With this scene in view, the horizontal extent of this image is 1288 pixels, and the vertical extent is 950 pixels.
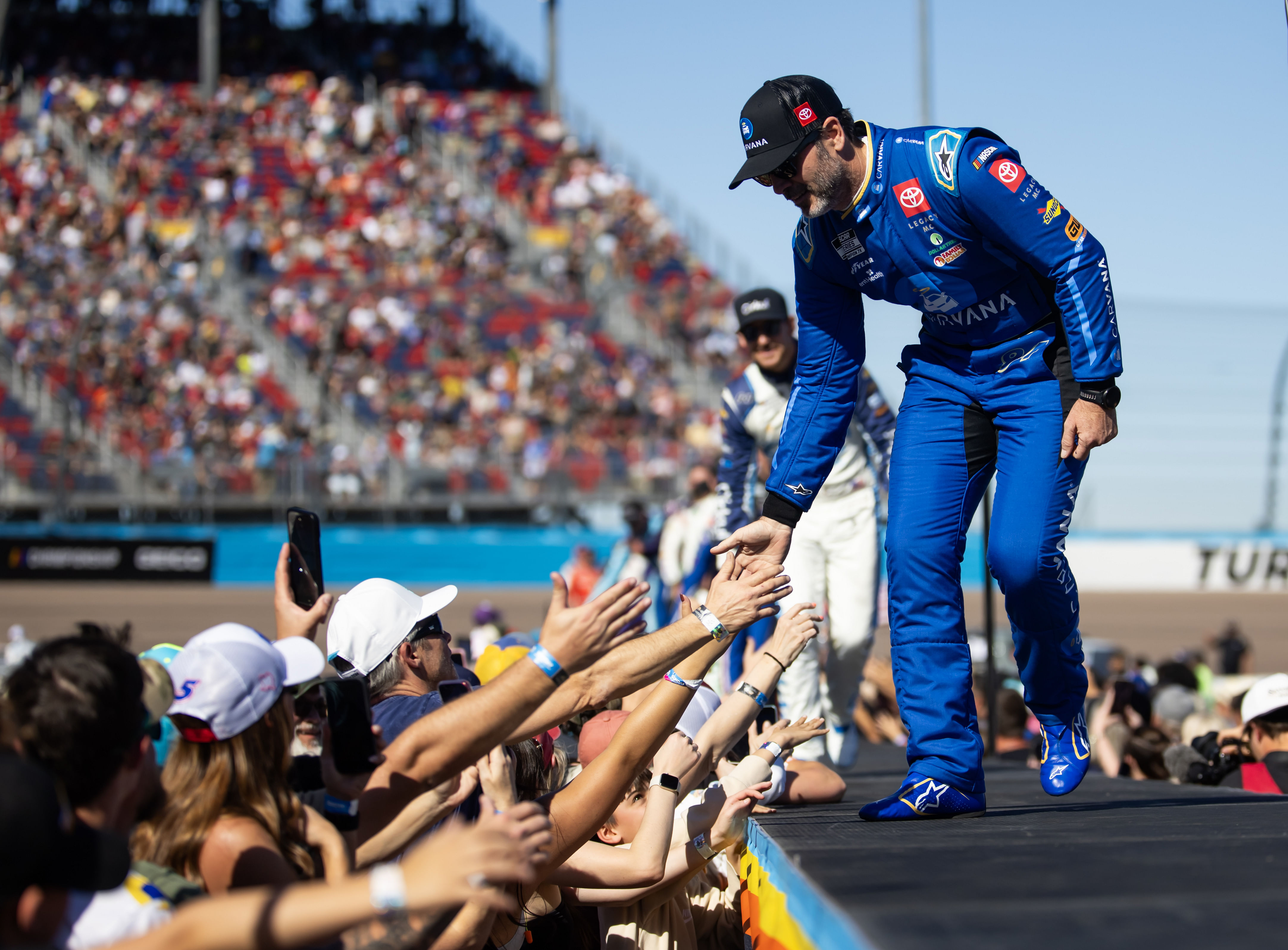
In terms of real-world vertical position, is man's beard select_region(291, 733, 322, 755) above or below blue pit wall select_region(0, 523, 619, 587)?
above

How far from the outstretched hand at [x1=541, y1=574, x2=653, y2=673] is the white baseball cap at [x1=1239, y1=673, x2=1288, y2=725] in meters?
2.87

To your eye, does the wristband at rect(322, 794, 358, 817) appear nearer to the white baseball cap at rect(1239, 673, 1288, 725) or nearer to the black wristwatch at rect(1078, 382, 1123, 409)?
the black wristwatch at rect(1078, 382, 1123, 409)

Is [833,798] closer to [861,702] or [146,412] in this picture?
[861,702]

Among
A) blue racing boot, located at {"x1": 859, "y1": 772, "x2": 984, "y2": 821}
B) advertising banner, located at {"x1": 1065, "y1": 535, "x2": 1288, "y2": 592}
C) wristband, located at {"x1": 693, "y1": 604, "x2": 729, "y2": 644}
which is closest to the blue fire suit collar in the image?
wristband, located at {"x1": 693, "y1": 604, "x2": 729, "y2": 644}

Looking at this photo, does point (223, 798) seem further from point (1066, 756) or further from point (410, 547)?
point (410, 547)

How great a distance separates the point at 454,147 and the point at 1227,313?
17243mm

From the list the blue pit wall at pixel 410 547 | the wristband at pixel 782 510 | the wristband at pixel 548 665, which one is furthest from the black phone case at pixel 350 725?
the blue pit wall at pixel 410 547

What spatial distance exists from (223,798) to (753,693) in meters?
1.42

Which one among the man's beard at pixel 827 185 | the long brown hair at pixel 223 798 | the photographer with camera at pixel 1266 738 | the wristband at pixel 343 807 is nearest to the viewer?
the long brown hair at pixel 223 798

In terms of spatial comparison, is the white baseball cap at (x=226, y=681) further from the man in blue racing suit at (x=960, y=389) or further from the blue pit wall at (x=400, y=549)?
the blue pit wall at (x=400, y=549)

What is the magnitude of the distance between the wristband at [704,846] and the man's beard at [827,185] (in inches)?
59.9

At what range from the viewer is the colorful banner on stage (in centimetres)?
189

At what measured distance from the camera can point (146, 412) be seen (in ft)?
63.6

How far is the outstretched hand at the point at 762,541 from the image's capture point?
10.5 ft
